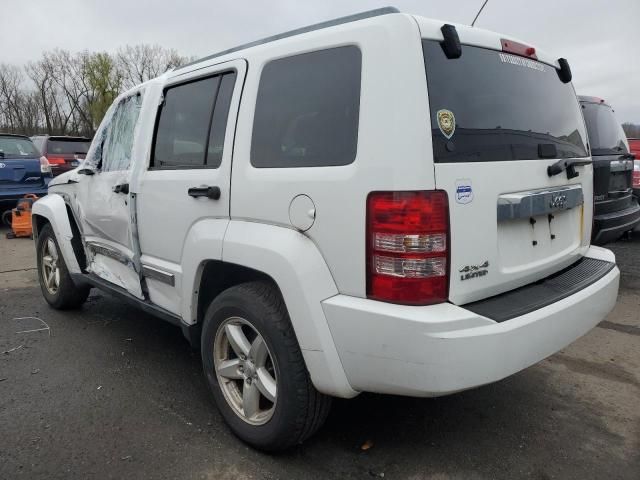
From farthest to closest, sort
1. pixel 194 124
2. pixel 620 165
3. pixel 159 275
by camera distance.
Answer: pixel 620 165, pixel 159 275, pixel 194 124

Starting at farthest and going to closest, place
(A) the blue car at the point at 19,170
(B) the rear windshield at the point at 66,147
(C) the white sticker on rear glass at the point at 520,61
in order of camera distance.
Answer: (B) the rear windshield at the point at 66,147, (A) the blue car at the point at 19,170, (C) the white sticker on rear glass at the point at 520,61

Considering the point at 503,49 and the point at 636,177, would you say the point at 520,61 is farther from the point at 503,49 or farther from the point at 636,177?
the point at 636,177

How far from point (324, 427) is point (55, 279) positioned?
10.8ft

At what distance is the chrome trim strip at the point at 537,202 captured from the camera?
2.16 meters

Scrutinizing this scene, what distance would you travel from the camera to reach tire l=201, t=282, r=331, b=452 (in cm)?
223

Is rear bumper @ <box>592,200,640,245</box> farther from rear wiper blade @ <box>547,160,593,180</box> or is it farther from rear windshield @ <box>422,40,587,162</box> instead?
rear wiper blade @ <box>547,160,593,180</box>

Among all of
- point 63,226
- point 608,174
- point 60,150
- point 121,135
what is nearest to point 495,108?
point 121,135

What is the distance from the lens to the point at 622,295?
5125mm

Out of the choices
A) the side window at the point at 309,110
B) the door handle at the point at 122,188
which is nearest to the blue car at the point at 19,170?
the door handle at the point at 122,188

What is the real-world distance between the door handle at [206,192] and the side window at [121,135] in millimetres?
984

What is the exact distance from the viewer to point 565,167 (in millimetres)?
2527

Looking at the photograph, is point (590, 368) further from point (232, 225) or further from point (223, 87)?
point (223, 87)

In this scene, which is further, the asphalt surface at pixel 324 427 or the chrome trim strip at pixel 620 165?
the chrome trim strip at pixel 620 165

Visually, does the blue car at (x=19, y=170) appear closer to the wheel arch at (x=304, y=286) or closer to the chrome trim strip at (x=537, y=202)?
the wheel arch at (x=304, y=286)
